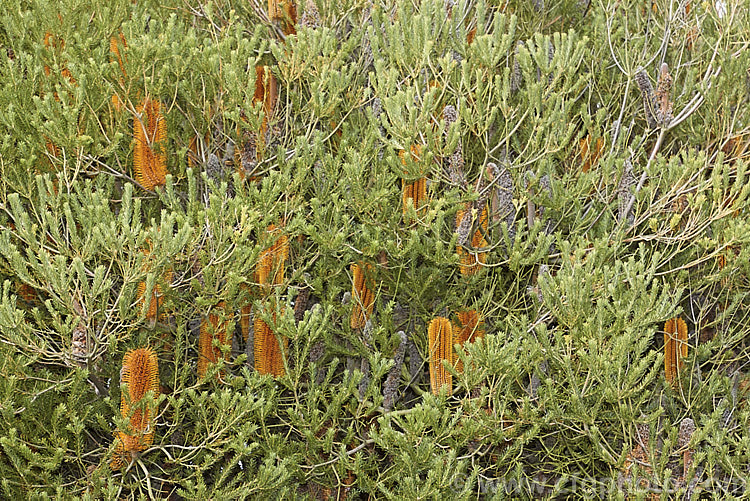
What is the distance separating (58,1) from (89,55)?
0.70 meters

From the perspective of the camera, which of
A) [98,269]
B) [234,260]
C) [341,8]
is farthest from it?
[341,8]

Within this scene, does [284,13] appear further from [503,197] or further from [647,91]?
[647,91]

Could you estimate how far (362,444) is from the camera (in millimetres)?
5926

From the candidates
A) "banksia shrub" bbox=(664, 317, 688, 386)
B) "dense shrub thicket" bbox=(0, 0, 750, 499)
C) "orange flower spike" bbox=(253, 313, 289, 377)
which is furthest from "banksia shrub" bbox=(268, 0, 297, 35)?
"banksia shrub" bbox=(664, 317, 688, 386)

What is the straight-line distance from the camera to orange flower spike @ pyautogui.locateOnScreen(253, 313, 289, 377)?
18.7 ft

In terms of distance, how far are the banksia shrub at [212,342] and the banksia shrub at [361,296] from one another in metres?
1.05

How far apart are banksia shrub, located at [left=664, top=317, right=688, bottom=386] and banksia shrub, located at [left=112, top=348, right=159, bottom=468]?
4.03 m

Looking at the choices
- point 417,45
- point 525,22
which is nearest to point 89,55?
point 417,45

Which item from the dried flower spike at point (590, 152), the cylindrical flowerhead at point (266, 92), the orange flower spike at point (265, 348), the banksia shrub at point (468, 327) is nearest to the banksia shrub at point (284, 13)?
the cylindrical flowerhead at point (266, 92)

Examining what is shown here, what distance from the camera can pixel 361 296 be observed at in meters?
6.22

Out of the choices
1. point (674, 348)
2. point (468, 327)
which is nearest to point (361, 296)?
point (468, 327)

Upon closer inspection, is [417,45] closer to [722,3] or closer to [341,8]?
[341,8]

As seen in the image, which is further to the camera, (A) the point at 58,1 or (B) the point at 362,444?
(A) the point at 58,1

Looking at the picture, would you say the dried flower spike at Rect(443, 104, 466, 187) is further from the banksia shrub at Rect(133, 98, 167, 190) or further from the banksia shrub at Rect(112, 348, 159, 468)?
the banksia shrub at Rect(112, 348, 159, 468)
